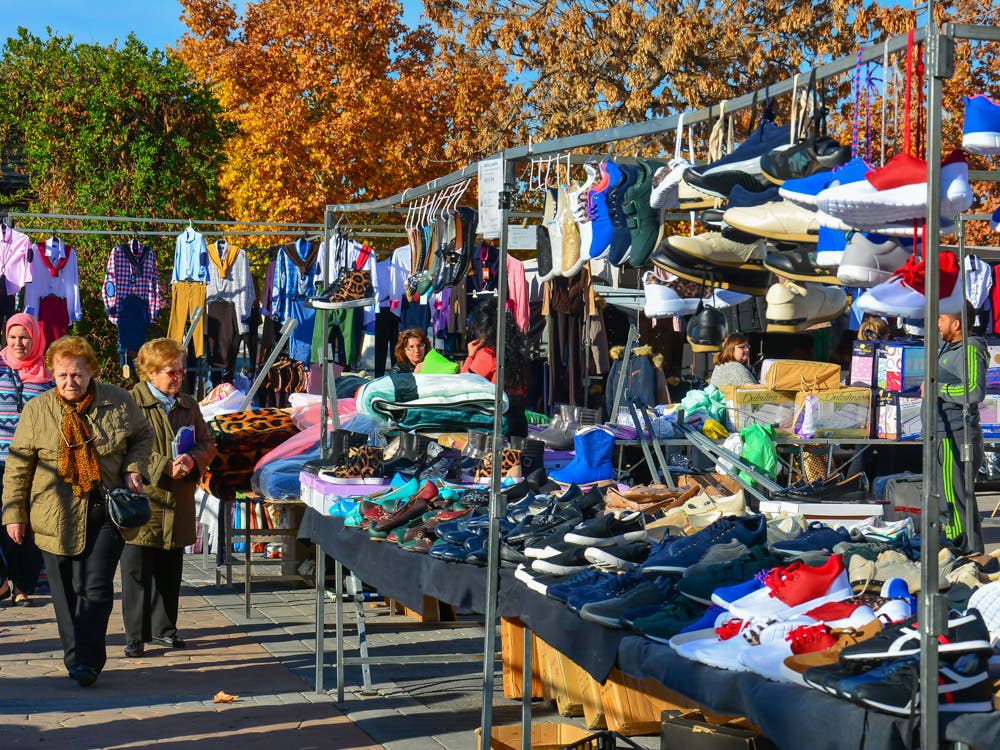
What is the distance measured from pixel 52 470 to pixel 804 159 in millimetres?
3865

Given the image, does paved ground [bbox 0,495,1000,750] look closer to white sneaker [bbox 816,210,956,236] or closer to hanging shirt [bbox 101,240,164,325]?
white sneaker [bbox 816,210,956,236]

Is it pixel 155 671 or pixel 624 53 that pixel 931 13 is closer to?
pixel 155 671

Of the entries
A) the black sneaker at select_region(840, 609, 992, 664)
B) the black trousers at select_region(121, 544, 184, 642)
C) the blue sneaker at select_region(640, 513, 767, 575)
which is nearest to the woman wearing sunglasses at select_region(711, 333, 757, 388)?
the black trousers at select_region(121, 544, 184, 642)

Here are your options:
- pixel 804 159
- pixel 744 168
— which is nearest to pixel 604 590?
pixel 804 159

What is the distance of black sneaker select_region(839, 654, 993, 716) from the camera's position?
263 centimetres

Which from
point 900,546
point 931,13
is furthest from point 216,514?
point 931,13

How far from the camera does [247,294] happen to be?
15.1 metres

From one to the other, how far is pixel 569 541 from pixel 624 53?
769 inches

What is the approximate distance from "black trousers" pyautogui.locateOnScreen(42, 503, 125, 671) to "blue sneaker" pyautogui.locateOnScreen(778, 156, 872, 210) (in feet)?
12.4

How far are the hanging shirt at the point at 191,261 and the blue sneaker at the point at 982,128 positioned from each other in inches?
461

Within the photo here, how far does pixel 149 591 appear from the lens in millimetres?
7320

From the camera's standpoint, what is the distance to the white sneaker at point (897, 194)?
11.8ft

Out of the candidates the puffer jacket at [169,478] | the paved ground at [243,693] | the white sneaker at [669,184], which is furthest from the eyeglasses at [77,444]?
the white sneaker at [669,184]

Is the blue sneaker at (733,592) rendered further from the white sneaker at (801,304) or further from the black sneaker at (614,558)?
the white sneaker at (801,304)
